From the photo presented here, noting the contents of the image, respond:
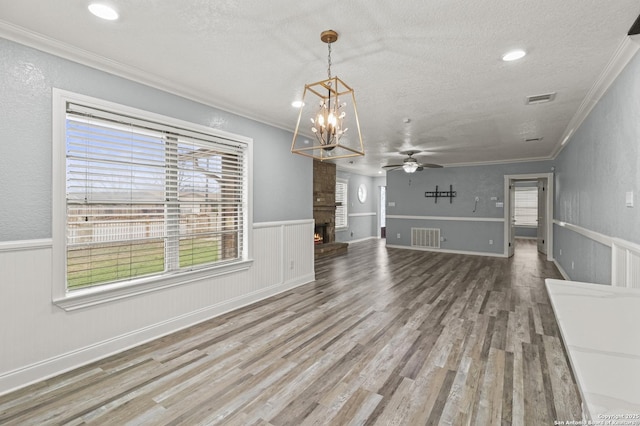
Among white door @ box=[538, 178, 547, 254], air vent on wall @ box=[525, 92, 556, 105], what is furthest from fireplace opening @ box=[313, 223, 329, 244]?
white door @ box=[538, 178, 547, 254]

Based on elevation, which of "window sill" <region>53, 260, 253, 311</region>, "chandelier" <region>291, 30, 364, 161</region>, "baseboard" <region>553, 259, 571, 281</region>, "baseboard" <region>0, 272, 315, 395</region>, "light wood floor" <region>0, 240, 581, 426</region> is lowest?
"light wood floor" <region>0, 240, 581, 426</region>

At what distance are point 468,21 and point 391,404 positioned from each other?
2594mm

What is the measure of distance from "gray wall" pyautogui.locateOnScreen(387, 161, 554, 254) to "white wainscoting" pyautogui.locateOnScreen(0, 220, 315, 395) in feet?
21.6

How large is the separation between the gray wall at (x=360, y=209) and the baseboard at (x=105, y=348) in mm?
6643

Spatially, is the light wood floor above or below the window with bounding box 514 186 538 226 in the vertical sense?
below

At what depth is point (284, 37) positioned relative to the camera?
2254 mm

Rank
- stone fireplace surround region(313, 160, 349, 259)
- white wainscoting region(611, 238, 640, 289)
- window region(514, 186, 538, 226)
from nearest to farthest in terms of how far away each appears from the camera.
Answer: white wainscoting region(611, 238, 640, 289) → stone fireplace surround region(313, 160, 349, 259) → window region(514, 186, 538, 226)

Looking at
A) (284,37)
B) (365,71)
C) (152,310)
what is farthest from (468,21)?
(152,310)

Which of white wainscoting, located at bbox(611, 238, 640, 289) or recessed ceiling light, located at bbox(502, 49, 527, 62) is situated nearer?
white wainscoting, located at bbox(611, 238, 640, 289)

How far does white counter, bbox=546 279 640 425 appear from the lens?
0.56 meters

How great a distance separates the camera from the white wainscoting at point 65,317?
7.20ft

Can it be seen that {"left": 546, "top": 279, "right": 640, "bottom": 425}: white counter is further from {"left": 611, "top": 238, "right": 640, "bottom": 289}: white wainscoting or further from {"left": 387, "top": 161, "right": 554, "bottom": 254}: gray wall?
{"left": 387, "top": 161, "right": 554, "bottom": 254}: gray wall

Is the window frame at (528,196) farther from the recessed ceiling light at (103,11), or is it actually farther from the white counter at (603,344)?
the recessed ceiling light at (103,11)

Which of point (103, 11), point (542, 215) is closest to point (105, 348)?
point (103, 11)
